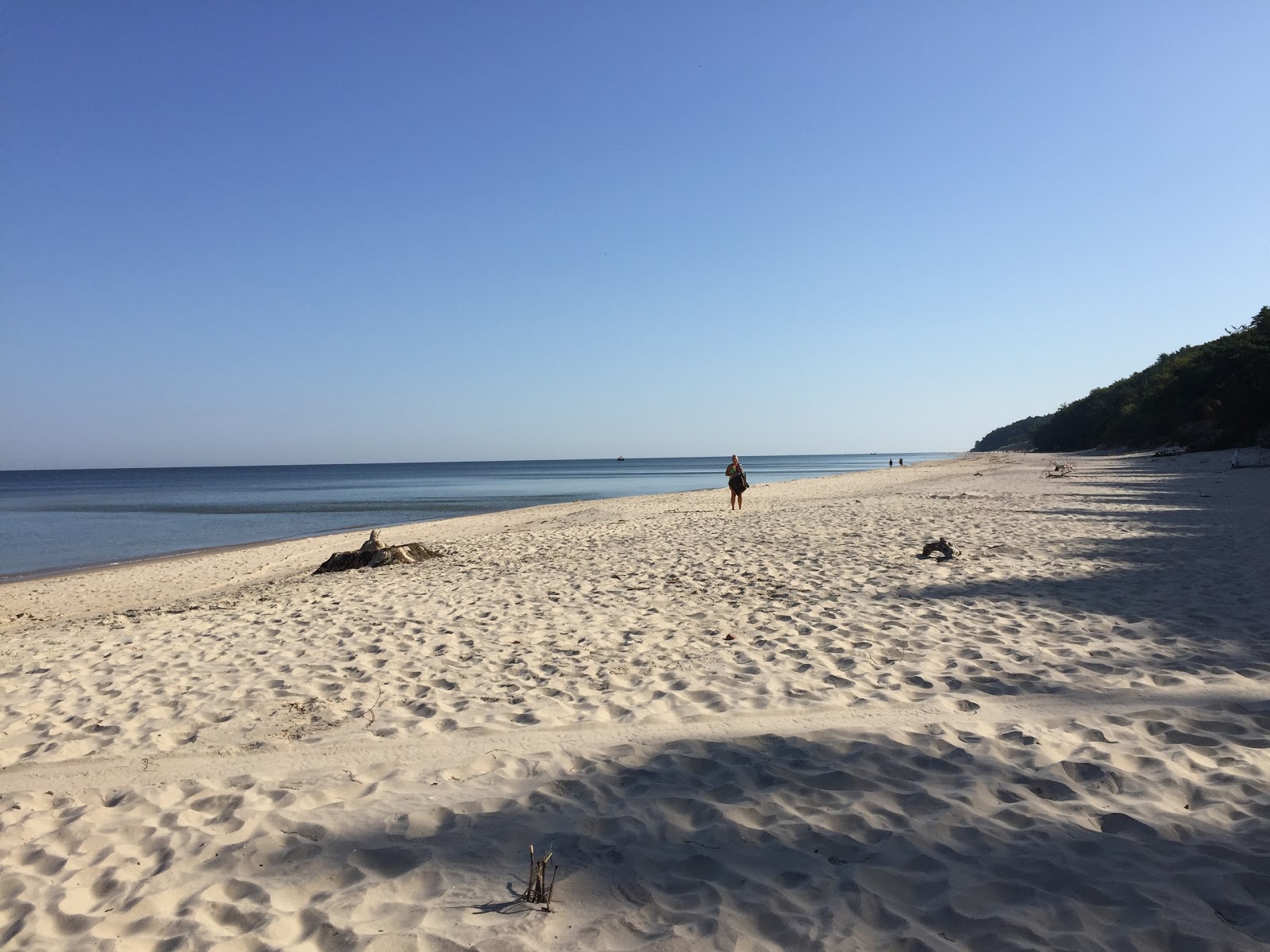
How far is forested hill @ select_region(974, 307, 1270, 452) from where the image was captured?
3391 cm

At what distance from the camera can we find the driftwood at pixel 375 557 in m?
13.3

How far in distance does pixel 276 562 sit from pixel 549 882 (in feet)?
55.1

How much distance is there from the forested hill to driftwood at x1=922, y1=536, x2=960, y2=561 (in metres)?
29.3

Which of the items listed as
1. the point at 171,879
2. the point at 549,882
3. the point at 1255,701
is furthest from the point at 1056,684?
the point at 171,879

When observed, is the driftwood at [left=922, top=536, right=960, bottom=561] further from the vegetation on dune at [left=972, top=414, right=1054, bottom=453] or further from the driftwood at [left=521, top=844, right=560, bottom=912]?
the vegetation on dune at [left=972, top=414, right=1054, bottom=453]

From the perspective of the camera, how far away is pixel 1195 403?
4212cm

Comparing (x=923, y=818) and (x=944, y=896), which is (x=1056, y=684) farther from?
(x=944, y=896)

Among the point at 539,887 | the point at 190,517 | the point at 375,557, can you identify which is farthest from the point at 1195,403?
the point at 190,517

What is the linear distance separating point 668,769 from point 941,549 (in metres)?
7.44

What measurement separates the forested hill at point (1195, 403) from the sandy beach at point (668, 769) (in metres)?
32.6

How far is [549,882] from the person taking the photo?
9.90 feet

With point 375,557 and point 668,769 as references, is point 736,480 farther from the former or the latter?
point 668,769

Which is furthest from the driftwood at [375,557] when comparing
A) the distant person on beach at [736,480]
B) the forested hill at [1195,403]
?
the forested hill at [1195,403]

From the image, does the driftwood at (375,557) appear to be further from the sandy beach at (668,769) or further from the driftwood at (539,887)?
the driftwood at (539,887)
